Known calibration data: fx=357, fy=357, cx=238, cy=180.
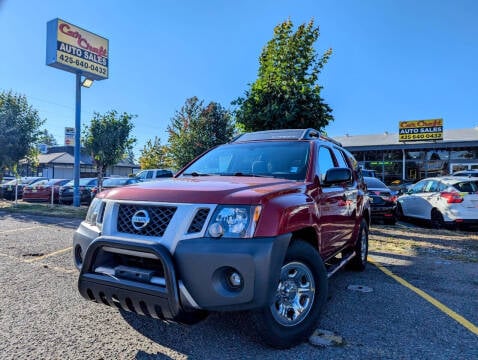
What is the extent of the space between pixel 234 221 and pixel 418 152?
27.6m

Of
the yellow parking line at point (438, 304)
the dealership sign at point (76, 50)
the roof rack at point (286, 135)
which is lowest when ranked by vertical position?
the yellow parking line at point (438, 304)

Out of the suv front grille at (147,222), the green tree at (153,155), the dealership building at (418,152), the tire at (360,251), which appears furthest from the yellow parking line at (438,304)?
the green tree at (153,155)

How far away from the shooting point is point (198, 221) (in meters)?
2.57

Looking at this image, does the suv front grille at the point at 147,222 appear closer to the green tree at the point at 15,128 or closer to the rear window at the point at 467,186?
the rear window at the point at 467,186

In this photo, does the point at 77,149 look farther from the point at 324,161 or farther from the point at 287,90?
the point at 324,161

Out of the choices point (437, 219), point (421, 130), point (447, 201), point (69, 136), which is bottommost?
point (437, 219)

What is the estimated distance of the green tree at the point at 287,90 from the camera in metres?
9.48

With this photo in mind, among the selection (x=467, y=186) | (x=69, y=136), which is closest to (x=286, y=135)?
(x=467, y=186)

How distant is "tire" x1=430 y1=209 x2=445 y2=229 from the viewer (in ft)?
33.7

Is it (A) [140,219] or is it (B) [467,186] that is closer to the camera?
(A) [140,219]

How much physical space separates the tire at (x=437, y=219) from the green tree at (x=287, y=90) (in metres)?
4.25

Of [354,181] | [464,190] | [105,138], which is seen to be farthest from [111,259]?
[105,138]

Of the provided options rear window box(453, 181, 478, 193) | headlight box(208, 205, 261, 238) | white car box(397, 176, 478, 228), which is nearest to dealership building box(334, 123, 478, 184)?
white car box(397, 176, 478, 228)

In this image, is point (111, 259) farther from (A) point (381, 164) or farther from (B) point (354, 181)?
(A) point (381, 164)
